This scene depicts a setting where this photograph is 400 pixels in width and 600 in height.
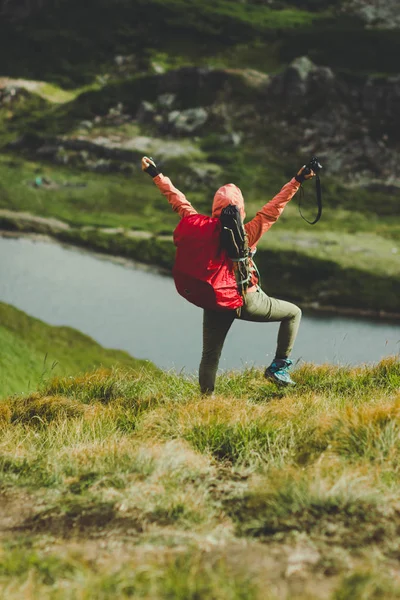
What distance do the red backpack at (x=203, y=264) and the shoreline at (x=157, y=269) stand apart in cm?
6995

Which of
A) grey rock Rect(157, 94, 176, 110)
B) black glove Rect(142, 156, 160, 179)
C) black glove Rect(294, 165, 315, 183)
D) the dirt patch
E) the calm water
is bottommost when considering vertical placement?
the calm water

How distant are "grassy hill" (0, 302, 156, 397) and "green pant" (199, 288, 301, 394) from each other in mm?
8858

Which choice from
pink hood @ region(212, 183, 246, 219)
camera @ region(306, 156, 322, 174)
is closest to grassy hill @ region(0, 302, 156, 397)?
pink hood @ region(212, 183, 246, 219)

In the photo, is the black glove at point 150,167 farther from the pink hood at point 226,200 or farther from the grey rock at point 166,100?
the grey rock at point 166,100

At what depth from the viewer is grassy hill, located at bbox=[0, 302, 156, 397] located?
63.1ft

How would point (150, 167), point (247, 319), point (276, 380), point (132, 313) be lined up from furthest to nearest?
point (132, 313) < point (276, 380) < point (150, 167) < point (247, 319)

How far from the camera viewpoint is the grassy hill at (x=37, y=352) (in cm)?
1922

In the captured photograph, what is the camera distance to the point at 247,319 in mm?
9125

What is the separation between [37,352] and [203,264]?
54.9 ft

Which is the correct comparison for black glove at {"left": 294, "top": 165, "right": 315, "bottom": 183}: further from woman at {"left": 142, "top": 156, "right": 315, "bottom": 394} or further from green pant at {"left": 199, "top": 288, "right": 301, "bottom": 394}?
green pant at {"left": 199, "top": 288, "right": 301, "bottom": 394}

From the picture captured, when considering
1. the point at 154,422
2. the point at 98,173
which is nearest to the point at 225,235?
the point at 154,422

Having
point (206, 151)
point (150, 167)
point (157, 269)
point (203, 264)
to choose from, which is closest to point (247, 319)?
point (203, 264)

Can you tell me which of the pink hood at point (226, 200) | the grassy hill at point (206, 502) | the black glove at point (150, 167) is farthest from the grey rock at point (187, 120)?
the grassy hill at point (206, 502)

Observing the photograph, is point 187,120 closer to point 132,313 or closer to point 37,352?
point 132,313
